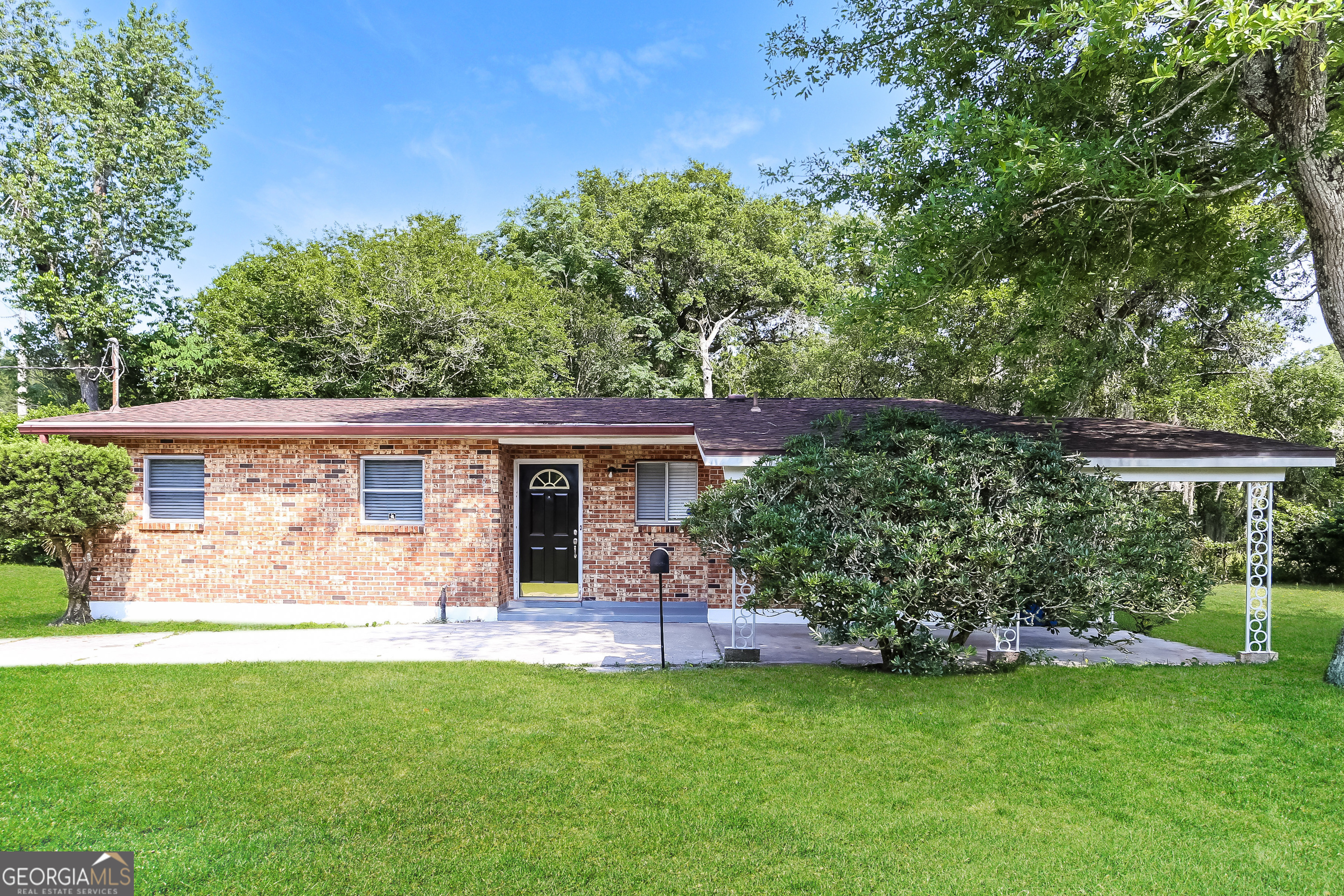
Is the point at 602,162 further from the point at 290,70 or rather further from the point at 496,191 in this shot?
the point at 290,70

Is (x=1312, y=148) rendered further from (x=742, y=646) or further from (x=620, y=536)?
(x=620, y=536)

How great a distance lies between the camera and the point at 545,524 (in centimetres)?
1145

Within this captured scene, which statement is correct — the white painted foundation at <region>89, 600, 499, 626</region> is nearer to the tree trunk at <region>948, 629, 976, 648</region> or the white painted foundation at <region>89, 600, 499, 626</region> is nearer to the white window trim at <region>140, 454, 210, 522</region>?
the white window trim at <region>140, 454, 210, 522</region>

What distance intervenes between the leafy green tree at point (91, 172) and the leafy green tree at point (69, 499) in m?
17.1

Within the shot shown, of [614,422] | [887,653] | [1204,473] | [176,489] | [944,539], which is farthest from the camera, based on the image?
[176,489]

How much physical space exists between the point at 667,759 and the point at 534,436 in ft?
20.8

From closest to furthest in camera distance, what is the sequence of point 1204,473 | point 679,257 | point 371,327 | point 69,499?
point 1204,473 < point 69,499 < point 371,327 < point 679,257

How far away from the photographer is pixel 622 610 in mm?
10789

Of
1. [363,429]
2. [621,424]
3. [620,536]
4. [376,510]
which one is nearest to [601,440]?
[621,424]

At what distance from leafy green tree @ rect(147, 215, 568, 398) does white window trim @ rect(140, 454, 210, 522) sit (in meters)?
9.37

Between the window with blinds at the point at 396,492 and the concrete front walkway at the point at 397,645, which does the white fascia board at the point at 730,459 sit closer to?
the concrete front walkway at the point at 397,645

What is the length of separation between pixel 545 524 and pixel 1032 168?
8.21 m

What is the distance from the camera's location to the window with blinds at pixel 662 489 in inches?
442

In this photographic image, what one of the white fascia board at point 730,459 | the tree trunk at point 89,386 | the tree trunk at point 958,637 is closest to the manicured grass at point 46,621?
the white fascia board at point 730,459
